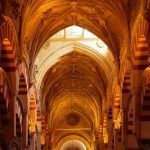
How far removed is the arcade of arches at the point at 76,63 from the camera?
17.2m

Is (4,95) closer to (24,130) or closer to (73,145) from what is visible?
(24,130)

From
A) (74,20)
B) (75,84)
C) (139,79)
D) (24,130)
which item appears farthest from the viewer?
(75,84)

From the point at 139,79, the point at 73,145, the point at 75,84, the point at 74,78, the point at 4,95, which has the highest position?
the point at 74,78

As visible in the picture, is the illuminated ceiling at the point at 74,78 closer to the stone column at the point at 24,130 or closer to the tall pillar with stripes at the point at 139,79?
the stone column at the point at 24,130

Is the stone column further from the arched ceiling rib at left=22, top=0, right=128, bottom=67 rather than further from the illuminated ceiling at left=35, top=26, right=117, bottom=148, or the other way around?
the illuminated ceiling at left=35, top=26, right=117, bottom=148

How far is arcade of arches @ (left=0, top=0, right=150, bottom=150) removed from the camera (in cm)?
1717

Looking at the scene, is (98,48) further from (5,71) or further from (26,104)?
(5,71)

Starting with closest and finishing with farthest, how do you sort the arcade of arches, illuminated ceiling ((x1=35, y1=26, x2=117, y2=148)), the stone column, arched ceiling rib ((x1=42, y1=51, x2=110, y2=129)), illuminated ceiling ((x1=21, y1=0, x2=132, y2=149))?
1. the arcade of arches
2. the stone column
3. illuminated ceiling ((x1=21, y1=0, x2=132, y2=149))
4. illuminated ceiling ((x1=35, y1=26, x2=117, y2=148))
5. arched ceiling rib ((x1=42, y1=51, x2=110, y2=129))

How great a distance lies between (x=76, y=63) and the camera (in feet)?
99.8

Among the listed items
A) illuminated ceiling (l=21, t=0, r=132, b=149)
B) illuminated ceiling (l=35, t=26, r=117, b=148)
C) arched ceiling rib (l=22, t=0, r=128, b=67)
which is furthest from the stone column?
illuminated ceiling (l=35, t=26, r=117, b=148)

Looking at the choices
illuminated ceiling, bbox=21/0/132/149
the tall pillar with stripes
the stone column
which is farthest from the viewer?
illuminated ceiling, bbox=21/0/132/149

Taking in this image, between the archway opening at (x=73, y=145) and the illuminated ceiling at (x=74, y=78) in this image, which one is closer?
the illuminated ceiling at (x=74, y=78)

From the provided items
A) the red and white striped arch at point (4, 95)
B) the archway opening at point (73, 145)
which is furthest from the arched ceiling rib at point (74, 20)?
the archway opening at point (73, 145)

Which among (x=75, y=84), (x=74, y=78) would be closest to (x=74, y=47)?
(x=74, y=78)
